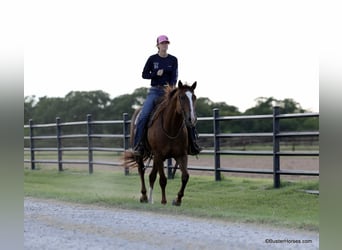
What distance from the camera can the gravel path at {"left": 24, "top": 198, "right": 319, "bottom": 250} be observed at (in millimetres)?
5770

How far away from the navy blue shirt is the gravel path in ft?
8.69

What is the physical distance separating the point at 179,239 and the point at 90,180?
1015cm

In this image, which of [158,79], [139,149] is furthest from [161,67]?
[139,149]

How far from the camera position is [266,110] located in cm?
4241

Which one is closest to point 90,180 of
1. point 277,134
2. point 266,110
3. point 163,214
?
point 277,134

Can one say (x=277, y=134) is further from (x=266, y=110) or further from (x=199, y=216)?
(x=266, y=110)

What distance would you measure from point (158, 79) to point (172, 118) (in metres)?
0.84

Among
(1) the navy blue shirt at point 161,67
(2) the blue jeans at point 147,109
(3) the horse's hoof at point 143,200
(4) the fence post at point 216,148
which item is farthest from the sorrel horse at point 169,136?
(4) the fence post at point 216,148

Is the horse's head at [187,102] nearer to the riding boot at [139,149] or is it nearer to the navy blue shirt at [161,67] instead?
the navy blue shirt at [161,67]

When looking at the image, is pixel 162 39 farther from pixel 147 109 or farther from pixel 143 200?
pixel 143 200

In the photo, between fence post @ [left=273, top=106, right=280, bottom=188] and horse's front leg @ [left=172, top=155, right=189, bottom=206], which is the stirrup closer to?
horse's front leg @ [left=172, top=155, right=189, bottom=206]

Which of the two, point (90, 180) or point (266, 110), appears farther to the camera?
point (266, 110)
